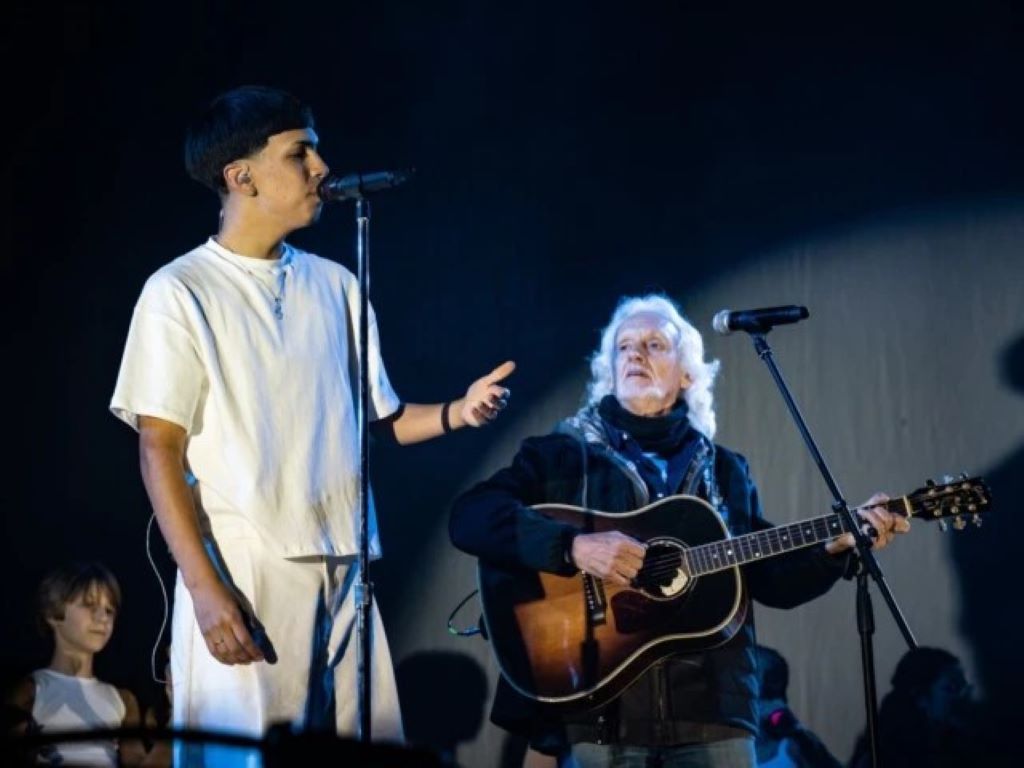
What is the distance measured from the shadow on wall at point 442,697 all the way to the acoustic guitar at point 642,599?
80 centimetres

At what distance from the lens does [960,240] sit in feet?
15.4

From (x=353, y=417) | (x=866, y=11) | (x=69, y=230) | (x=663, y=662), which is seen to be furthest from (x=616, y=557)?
(x=866, y=11)

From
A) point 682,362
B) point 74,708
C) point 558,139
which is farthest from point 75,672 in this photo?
point 558,139

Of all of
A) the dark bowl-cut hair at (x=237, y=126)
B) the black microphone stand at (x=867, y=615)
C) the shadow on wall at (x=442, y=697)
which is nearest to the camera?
the dark bowl-cut hair at (x=237, y=126)

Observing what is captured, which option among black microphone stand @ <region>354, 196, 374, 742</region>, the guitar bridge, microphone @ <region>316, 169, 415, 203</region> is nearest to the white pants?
black microphone stand @ <region>354, 196, 374, 742</region>

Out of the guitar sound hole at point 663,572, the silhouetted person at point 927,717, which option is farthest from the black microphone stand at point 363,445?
the silhouetted person at point 927,717

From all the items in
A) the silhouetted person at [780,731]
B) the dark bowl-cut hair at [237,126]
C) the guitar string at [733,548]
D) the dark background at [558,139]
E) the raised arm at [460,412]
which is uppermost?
the dark background at [558,139]

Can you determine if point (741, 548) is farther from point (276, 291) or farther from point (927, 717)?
point (276, 291)

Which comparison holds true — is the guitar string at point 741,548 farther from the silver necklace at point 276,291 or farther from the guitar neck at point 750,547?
the silver necklace at point 276,291

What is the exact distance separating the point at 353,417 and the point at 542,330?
5.94 feet

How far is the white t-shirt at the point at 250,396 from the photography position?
108 inches

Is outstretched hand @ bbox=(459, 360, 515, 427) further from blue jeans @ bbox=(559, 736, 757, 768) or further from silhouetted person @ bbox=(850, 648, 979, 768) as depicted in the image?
silhouetted person @ bbox=(850, 648, 979, 768)

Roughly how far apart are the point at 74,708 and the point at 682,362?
2.17 m

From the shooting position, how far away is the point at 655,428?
4.03 m
